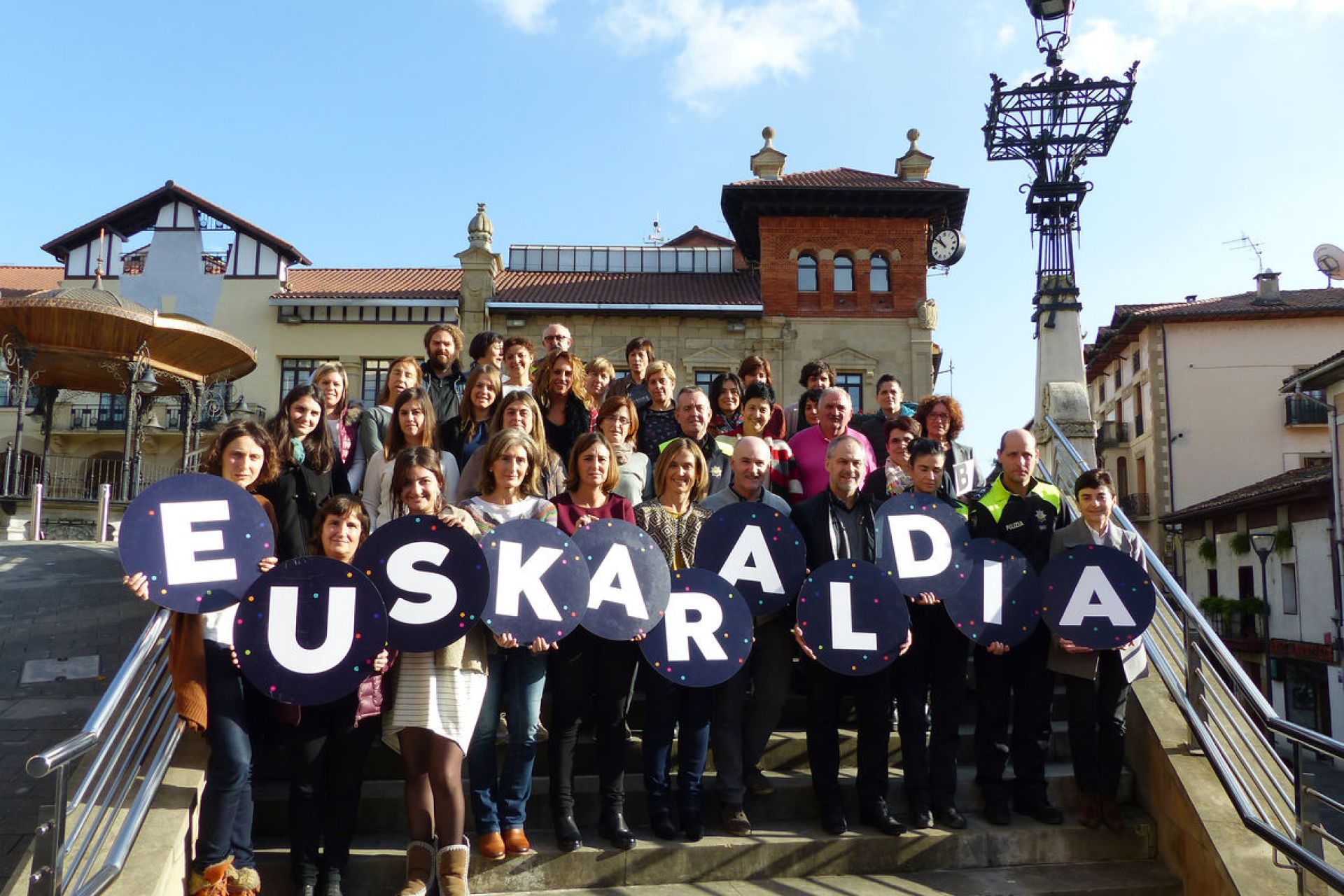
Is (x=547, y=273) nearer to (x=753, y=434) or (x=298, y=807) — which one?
(x=753, y=434)

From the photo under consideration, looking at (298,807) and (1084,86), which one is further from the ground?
(1084,86)

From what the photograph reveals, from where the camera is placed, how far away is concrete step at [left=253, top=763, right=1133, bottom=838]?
482 cm

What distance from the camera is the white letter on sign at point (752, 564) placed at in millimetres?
5133

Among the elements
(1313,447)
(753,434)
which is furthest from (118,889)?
(1313,447)

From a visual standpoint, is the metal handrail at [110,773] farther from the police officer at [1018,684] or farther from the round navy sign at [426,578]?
the police officer at [1018,684]

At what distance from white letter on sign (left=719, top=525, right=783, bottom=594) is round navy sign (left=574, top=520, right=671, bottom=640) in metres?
0.36

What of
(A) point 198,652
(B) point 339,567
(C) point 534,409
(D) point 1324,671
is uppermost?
(C) point 534,409

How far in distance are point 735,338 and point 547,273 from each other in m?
7.69

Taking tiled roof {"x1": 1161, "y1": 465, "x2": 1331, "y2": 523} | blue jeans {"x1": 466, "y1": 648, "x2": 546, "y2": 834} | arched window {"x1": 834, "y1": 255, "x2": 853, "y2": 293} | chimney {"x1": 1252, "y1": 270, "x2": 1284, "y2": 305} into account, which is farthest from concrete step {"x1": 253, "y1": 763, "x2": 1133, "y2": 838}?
chimney {"x1": 1252, "y1": 270, "x2": 1284, "y2": 305}

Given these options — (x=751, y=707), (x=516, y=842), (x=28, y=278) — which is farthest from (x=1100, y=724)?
(x=28, y=278)

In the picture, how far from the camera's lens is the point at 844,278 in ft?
112

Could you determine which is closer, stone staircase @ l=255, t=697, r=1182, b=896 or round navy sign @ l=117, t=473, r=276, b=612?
round navy sign @ l=117, t=473, r=276, b=612

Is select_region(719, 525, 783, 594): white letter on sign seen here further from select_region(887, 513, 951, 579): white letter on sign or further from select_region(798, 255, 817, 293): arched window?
select_region(798, 255, 817, 293): arched window

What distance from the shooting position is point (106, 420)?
1483 inches
